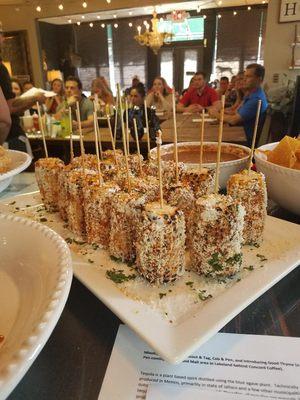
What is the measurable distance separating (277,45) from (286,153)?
4.89 metres

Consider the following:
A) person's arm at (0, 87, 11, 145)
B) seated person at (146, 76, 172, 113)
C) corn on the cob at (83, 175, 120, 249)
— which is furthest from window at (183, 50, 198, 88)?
corn on the cob at (83, 175, 120, 249)

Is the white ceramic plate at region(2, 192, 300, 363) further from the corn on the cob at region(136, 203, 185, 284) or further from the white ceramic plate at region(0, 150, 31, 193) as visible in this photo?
the white ceramic plate at region(0, 150, 31, 193)

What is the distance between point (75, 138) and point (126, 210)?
2.72m

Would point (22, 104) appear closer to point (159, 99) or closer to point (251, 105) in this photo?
point (251, 105)

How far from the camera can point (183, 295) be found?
0.81 metres

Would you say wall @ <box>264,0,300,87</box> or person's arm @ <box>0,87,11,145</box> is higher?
wall @ <box>264,0,300,87</box>

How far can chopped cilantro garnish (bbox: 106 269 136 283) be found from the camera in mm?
867

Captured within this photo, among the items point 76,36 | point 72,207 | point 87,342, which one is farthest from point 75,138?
point 76,36

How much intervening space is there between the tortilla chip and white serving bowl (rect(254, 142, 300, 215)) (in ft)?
0.17

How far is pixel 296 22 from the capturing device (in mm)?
5031

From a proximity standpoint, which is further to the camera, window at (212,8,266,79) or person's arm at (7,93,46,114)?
window at (212,8,266,79)

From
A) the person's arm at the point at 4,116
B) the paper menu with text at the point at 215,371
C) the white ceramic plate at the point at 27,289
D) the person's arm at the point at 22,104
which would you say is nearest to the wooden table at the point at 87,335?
the paper menu with text at the point at 215,371

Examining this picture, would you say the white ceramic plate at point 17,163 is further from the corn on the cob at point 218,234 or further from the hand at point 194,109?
the hand at point 194,109

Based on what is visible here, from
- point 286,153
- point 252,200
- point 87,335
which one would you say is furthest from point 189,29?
point 87,335
